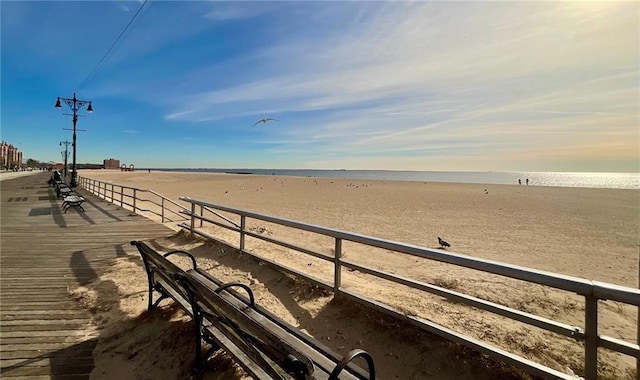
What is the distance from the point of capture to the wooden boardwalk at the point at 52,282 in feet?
10.0

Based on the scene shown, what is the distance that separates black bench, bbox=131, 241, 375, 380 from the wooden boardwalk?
1092mm

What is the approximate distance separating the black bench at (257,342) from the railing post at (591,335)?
53.8 inches

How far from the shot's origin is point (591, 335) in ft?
6.63

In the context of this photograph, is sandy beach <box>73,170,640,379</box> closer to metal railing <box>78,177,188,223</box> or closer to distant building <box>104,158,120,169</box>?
metal railing <box>78,177,188,223</box>

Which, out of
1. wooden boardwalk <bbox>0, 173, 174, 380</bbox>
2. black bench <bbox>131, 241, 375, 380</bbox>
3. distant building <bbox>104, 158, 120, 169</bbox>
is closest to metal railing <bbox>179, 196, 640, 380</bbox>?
black bench <bbox>131, 241, 375, 380</bbox>

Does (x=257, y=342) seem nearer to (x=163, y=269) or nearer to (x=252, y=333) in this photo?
(x=252, y=333)

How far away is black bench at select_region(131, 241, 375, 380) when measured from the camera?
168 cm

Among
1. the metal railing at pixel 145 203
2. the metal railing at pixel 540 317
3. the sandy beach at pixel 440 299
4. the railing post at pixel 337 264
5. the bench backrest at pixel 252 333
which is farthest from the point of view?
the metal railing at pixel 145 203

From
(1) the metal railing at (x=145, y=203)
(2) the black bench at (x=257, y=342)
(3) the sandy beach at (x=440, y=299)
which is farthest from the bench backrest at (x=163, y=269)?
(1) the metal railing at (x=145, y=203)

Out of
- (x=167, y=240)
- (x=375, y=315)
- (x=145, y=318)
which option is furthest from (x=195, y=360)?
(x=167, y=240)

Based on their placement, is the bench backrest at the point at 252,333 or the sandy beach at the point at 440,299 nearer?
the bench backrest at the point at 252,333

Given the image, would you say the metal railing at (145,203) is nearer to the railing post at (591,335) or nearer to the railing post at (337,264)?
the railing post at (337,264)

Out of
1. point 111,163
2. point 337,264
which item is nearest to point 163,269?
point 337,264

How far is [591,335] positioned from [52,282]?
20.6 ft
